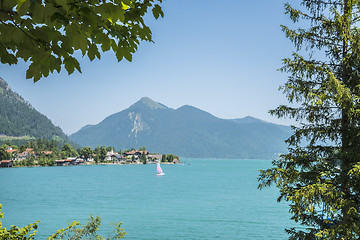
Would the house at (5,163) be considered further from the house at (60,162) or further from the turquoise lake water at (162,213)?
the turquoise lake water at (162,213)

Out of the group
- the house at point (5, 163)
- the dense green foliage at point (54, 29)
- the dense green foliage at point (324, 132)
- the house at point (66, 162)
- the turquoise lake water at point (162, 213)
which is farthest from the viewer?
the house at point (66, 162)

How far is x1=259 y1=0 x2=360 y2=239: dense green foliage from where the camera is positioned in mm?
9164

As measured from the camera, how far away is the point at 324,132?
10492mm

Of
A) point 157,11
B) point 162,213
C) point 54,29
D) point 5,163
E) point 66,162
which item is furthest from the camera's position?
point 66,162

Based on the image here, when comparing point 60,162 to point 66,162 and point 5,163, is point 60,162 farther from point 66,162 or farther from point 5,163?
point 5,163

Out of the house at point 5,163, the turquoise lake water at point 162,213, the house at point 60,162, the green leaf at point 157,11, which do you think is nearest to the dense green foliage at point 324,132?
the green leaf at point 157,11

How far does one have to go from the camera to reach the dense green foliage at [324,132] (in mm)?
9164

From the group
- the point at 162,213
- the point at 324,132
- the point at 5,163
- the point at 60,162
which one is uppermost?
the point at 324,132

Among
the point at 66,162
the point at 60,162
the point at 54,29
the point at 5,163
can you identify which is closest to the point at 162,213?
the point at 54,29

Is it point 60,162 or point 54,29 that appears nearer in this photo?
point 54,29

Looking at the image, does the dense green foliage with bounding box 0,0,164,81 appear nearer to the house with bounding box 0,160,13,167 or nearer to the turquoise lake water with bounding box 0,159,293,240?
the turquoise lake water with bounding box 0,159,293,240

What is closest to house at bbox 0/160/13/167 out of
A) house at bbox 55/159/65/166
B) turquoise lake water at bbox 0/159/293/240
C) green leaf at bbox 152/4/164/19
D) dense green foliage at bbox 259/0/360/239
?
house at bbox 55/159/65/166

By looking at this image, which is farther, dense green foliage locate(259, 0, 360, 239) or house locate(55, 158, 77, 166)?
house locate(55, 158, 77, 166)

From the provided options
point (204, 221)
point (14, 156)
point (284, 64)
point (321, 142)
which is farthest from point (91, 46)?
point (14, 156)
